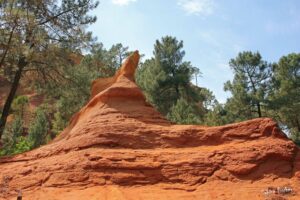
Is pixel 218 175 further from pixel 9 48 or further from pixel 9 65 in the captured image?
pixel 9 65

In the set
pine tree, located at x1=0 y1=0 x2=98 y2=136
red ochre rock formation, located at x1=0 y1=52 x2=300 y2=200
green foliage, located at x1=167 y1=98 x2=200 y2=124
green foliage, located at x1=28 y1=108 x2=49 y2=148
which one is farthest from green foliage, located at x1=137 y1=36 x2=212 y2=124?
red ochre rock formation, located at x1=0 y1=52 x2=300 y2=200

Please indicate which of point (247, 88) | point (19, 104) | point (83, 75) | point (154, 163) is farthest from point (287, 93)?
point (19, 104)

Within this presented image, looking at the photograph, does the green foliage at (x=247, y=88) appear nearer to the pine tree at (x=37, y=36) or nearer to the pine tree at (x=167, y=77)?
the pine tree at (x=167, y=77)

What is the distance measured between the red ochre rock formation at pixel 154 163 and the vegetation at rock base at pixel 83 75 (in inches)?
257

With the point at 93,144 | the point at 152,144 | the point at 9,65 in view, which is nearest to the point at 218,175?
the point at 152,144

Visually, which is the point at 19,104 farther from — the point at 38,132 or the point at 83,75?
the point at 83,75

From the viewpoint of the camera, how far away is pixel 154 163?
38.2ft

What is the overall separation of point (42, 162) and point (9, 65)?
8.39m

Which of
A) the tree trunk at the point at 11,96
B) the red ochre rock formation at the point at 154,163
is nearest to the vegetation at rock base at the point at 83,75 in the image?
the tree trunk at the point at 11,96

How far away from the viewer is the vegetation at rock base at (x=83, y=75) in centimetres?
1875

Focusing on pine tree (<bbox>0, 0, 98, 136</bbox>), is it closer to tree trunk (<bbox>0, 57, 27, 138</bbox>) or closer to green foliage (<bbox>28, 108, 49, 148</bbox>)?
tree trunk (<bbox>0, 57, 27, 138</bbox>)

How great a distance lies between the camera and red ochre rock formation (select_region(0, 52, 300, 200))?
10.9m

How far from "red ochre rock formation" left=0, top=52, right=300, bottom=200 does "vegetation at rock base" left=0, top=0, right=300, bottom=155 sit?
6536 millimetres

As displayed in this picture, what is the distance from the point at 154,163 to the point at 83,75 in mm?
10764
